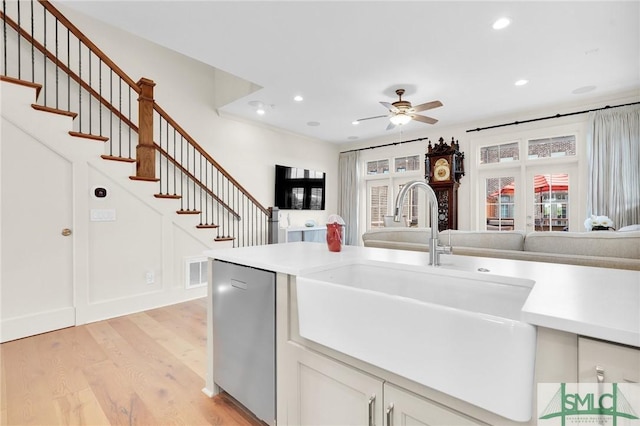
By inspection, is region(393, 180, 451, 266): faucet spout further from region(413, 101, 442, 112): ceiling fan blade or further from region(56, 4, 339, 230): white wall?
region(56, 4, 339, 230): white wall

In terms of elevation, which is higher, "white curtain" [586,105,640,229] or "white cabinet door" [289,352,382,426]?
"white curtain" [586,105,640,229]

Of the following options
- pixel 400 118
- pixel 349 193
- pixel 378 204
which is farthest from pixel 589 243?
pixel 349 193

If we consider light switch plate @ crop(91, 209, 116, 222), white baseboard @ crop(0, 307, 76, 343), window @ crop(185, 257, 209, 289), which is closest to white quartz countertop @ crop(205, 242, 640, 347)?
light switch plate @ crop(91, 209, 116, 222)

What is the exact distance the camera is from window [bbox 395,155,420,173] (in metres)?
6.40

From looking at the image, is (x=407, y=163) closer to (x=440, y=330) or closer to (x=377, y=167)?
(x=377, y=167)

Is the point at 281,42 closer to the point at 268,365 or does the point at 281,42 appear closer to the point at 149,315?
the point at 268,365

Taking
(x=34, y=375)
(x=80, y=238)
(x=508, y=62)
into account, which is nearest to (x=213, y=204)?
(x=80, y=238)

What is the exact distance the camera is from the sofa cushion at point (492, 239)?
2270mm

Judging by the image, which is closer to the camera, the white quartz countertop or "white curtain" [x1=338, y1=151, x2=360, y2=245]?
the white quartz countertop

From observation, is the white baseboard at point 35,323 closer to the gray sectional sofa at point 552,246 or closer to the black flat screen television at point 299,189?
the gray sectional sofa at point 552,246

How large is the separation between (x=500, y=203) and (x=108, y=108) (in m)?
6.39

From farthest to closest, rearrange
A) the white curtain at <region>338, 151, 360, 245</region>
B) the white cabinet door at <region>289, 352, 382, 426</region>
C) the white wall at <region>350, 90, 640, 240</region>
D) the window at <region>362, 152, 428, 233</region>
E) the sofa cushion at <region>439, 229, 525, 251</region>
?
the white curtain at <region>338, 151, 360, 245</region> < the window at <region>362, 152, 428, 233</region> < the white wall at <region>350, 90, 640, 240</region> < the sofa cushion at <region>439, 229, 525, 251</region> < the white cabinet door at <region>289, 352, 382, 426</region>

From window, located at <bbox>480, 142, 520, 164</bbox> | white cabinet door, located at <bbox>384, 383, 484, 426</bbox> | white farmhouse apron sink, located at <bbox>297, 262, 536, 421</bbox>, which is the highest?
window, located at <bbox>480, 142, 520, 164</bbox>

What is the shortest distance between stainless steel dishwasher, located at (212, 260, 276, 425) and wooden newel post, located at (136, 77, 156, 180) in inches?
95.8
